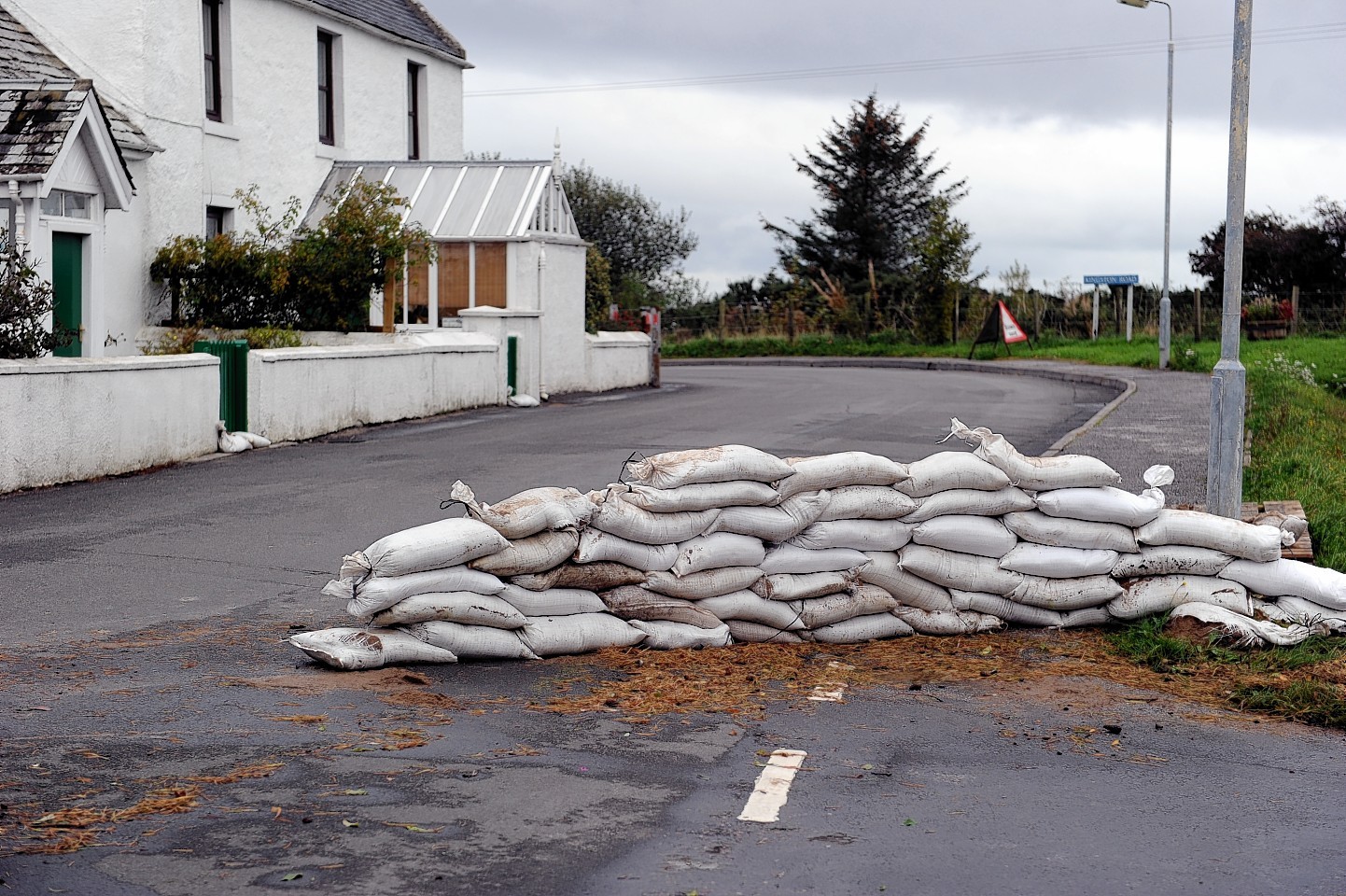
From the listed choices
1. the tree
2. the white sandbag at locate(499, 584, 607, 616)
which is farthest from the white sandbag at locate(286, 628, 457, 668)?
the tree

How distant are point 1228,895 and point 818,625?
3.62 m

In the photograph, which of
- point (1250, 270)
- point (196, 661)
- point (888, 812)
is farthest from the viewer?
point (1250, 270)

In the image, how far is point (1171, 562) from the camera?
8.22 metres

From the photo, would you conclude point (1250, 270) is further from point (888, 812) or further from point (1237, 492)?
point (888, 812)

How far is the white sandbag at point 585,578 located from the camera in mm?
7297

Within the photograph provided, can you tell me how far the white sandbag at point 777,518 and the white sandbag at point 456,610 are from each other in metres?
1.23

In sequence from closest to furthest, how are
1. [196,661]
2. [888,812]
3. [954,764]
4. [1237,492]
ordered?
[888,812] → [954,764] → [196,661] → [1237,492]

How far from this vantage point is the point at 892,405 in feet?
78.7

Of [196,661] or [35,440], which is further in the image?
[35,440]

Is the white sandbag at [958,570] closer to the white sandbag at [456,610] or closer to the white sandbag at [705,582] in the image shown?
the white sandbag at [705,582]

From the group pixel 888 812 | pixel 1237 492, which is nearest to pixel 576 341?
pixel 1237 492

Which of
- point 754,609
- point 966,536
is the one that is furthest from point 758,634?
point 966,536

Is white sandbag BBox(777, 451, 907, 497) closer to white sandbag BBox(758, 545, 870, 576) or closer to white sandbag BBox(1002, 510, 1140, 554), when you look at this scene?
white sandbag BBox(758, 545, 870, 576)

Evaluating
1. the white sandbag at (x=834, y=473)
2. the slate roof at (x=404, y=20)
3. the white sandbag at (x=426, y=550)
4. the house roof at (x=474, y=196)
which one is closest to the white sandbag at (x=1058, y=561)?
the white sandbag at (x=834, y=473)
